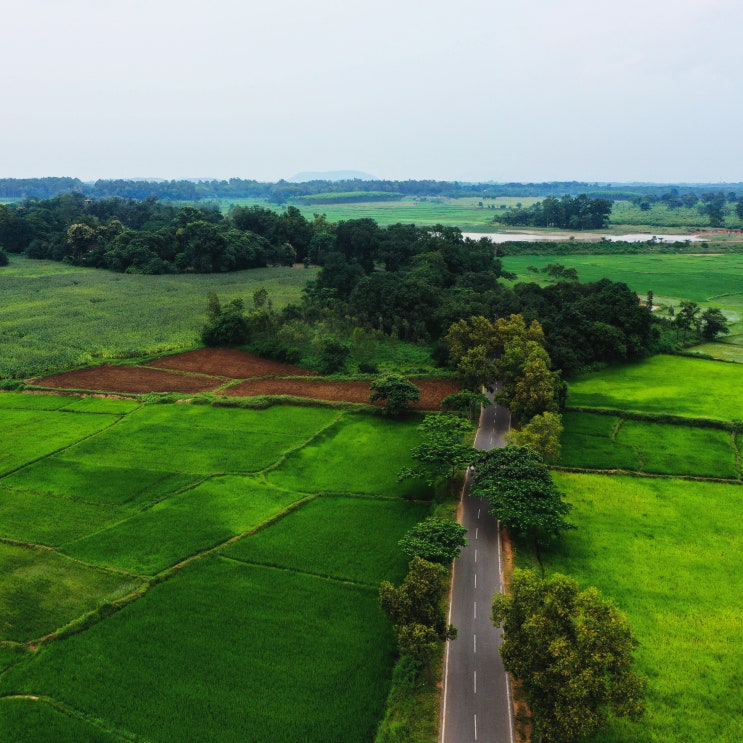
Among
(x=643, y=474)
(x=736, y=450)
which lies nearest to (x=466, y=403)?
(x=643, y=474)

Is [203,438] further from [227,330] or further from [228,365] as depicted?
[227,330]

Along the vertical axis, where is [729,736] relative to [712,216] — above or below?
below

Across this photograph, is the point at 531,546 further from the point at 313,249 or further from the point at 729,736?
the point at 313,249

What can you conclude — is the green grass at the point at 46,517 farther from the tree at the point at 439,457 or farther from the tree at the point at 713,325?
the tree at the point at 713,325

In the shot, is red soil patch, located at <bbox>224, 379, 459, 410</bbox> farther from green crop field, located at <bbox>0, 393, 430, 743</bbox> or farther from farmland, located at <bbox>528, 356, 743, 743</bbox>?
farmland, located at <bbox>528, 356, 743, 743</bbox>

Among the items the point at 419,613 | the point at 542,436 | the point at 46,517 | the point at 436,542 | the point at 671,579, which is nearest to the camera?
the point at 419,613

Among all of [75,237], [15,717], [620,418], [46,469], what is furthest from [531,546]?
[75,237]
